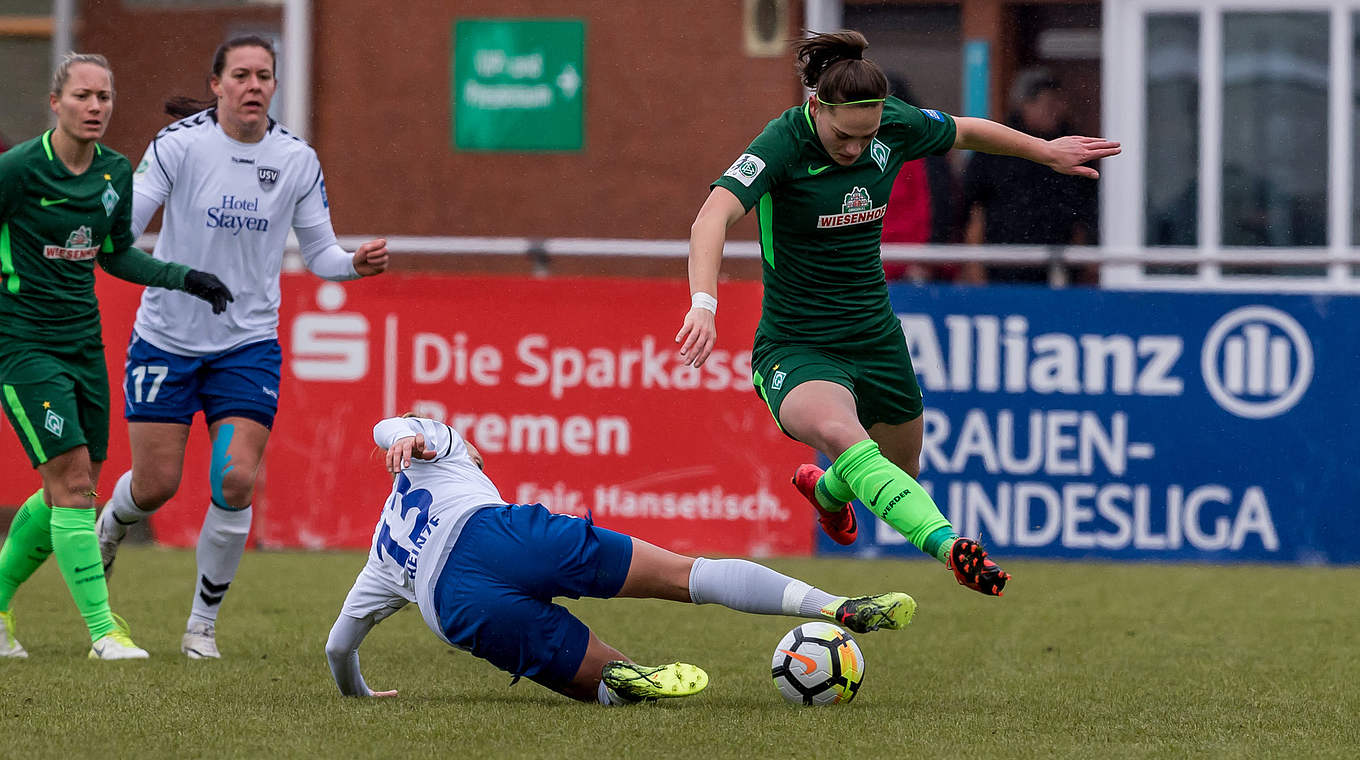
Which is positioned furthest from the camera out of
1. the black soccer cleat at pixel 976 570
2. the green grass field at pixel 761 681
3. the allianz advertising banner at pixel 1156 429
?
the allianz advertising banner at pixel 1156 429

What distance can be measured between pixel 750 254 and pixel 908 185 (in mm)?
1308

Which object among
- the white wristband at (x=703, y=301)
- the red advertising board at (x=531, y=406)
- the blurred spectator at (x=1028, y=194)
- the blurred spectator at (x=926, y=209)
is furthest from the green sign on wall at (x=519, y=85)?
the white wristband at (x=703, y=301)

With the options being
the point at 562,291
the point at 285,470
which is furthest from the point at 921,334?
the point at 285,470

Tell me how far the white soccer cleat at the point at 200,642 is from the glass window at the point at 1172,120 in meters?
8.70

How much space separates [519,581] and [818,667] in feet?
3.26

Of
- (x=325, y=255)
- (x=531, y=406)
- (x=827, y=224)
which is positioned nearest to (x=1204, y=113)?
(x=531, y=406)

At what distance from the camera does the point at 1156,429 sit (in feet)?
33.0

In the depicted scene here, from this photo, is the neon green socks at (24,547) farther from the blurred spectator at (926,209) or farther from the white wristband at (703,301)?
the blurred spectator at (926,209)

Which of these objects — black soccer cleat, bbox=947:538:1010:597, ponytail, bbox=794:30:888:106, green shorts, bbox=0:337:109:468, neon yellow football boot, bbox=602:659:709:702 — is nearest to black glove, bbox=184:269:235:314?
green shorts, bbox=0:337:109:468

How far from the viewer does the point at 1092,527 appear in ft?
33.1

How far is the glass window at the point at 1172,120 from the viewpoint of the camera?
44.5 feet

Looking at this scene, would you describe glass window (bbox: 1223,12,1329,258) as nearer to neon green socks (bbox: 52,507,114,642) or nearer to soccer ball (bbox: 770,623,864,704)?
soccer ball (bbox: 770,623,864,704)

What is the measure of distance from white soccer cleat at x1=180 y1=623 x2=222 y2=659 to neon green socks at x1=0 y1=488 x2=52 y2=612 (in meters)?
0.68

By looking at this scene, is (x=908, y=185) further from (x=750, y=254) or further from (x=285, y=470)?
(x=285, y=470)
